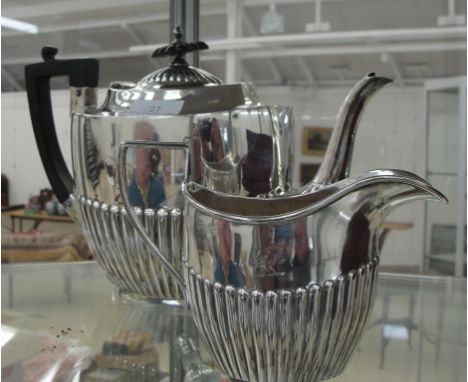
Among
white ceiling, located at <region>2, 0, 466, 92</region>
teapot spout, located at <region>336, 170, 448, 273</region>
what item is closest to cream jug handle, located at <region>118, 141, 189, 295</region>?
teapot spout, located at <region>336, 170, 448, 273</region>

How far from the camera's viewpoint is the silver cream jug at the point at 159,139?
1.32 ft

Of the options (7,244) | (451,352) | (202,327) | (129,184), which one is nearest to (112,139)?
(129,184)

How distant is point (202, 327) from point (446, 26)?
169 cm

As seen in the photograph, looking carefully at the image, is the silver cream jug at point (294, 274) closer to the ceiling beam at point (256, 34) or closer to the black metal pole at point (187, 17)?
the black metal pole at point (187, 17)

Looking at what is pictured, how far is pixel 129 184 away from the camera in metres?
0.40

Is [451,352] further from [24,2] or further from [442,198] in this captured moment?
[24,2]

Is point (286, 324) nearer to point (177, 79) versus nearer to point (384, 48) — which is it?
point (177, 79)

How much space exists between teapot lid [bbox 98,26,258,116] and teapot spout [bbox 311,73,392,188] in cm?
7

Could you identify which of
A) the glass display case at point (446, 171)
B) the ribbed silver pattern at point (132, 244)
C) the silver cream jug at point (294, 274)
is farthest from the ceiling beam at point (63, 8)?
the silver cream jug at point (294, 274)

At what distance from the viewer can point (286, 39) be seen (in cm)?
180

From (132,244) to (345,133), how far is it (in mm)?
182

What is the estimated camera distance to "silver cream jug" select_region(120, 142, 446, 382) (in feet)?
0.94

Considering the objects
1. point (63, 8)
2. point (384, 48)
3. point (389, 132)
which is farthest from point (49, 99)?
point (389, 132)

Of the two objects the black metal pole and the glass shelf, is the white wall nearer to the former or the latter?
the black metal pole
